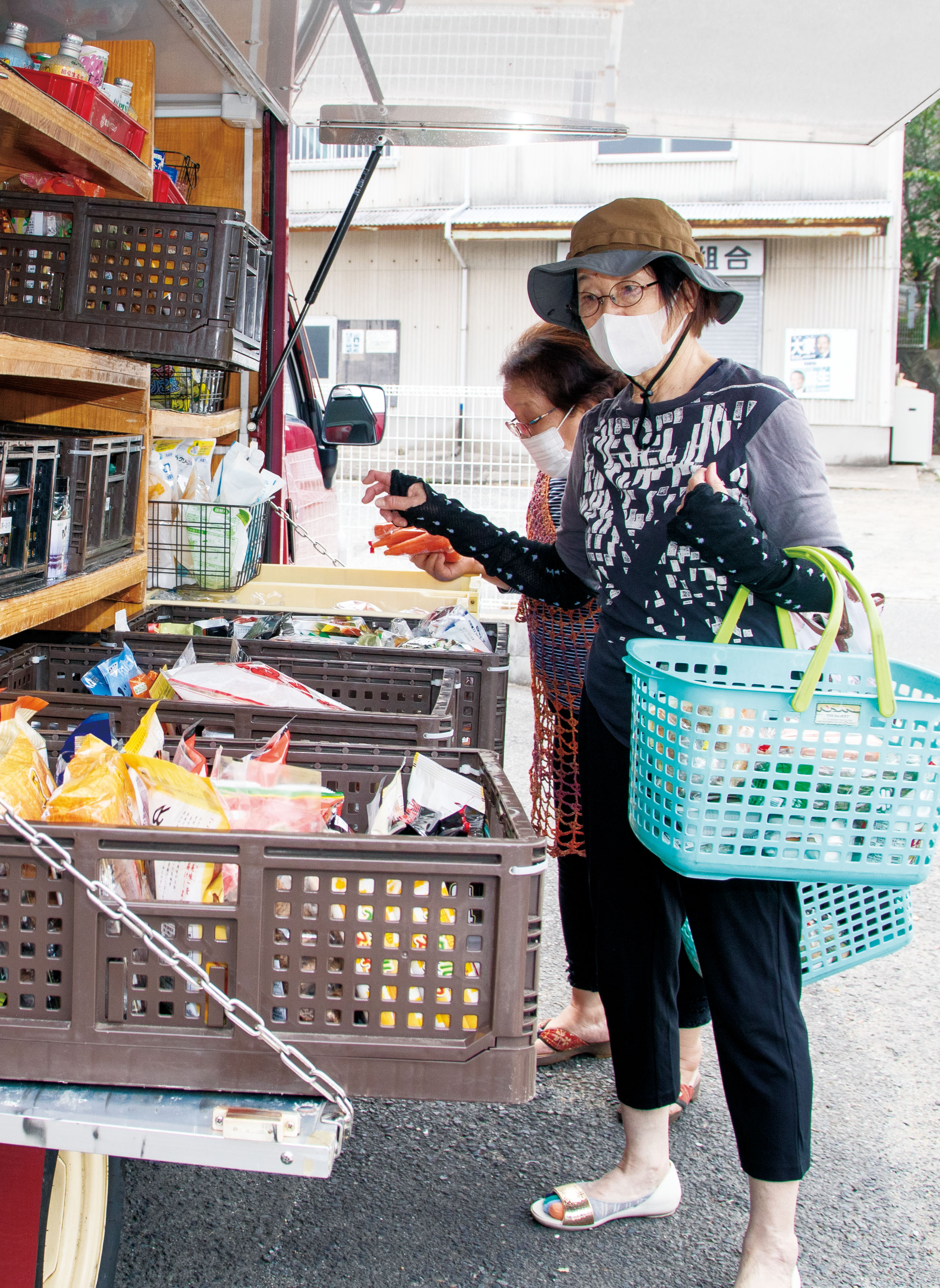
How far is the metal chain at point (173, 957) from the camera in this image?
1364mm

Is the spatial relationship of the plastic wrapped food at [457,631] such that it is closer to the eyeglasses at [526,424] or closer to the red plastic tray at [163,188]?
the eyeglasses at [526,424]

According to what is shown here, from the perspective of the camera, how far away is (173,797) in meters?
1.59

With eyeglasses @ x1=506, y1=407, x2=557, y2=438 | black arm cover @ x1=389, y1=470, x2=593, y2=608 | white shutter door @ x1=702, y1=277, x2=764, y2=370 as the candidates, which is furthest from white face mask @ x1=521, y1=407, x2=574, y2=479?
white shutter door @ x1=702, y1=277, x2=764, y2=370

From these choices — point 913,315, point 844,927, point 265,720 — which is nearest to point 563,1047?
point 844,927

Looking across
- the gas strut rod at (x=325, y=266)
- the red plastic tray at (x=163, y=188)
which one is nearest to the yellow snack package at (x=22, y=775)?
the red plastic tray at (x=163, y=188)

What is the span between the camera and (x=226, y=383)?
4.77 meters

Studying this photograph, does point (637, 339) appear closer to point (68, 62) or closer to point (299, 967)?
point (299, 967)

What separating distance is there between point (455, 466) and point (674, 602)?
697 centimetres

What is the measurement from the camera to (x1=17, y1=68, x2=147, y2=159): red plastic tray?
263 centimetres

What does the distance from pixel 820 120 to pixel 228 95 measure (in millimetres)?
2352

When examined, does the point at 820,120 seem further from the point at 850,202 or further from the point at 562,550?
the point at 850,202

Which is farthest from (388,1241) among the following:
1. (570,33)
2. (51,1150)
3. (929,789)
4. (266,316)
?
(266,316)

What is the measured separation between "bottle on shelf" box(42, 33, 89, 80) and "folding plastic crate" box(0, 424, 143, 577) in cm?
85

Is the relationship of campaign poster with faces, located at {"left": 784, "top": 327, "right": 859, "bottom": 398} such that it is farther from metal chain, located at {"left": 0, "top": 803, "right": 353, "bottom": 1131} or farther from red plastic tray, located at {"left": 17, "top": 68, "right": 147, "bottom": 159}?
metal chain, located at {"left": 0, "top": 803, "right": 353, "bottom": 1131}
